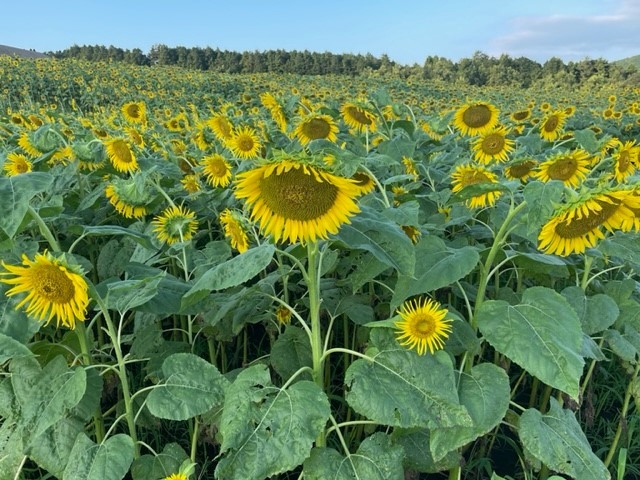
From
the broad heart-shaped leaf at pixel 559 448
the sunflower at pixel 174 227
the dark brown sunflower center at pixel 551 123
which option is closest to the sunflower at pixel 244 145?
the sunflower at pixel 174 227

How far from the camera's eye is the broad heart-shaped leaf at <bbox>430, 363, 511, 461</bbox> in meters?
1.62

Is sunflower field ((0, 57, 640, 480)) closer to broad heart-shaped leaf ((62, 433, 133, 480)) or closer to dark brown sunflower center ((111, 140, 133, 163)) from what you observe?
broad heart-shaped leaf ((62, 433, 133, 480))

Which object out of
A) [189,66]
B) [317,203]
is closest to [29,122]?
[317,203]

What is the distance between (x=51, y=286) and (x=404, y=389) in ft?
3.50

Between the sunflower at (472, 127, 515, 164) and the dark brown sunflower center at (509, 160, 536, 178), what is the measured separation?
47 centimetres

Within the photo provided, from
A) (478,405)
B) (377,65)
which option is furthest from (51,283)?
(377,65)

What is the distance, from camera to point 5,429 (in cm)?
189

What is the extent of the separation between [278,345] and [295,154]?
0.91 metres

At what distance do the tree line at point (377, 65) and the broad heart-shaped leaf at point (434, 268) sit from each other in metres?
33.0

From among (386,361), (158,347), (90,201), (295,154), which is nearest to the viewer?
(295,154)

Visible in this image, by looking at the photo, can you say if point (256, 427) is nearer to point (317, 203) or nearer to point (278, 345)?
point (278, 345)

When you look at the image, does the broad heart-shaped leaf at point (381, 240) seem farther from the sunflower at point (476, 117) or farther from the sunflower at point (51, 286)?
the sunflower at point (476, 117)

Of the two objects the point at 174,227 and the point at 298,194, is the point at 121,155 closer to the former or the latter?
the point at 174,227

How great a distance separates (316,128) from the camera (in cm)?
337
